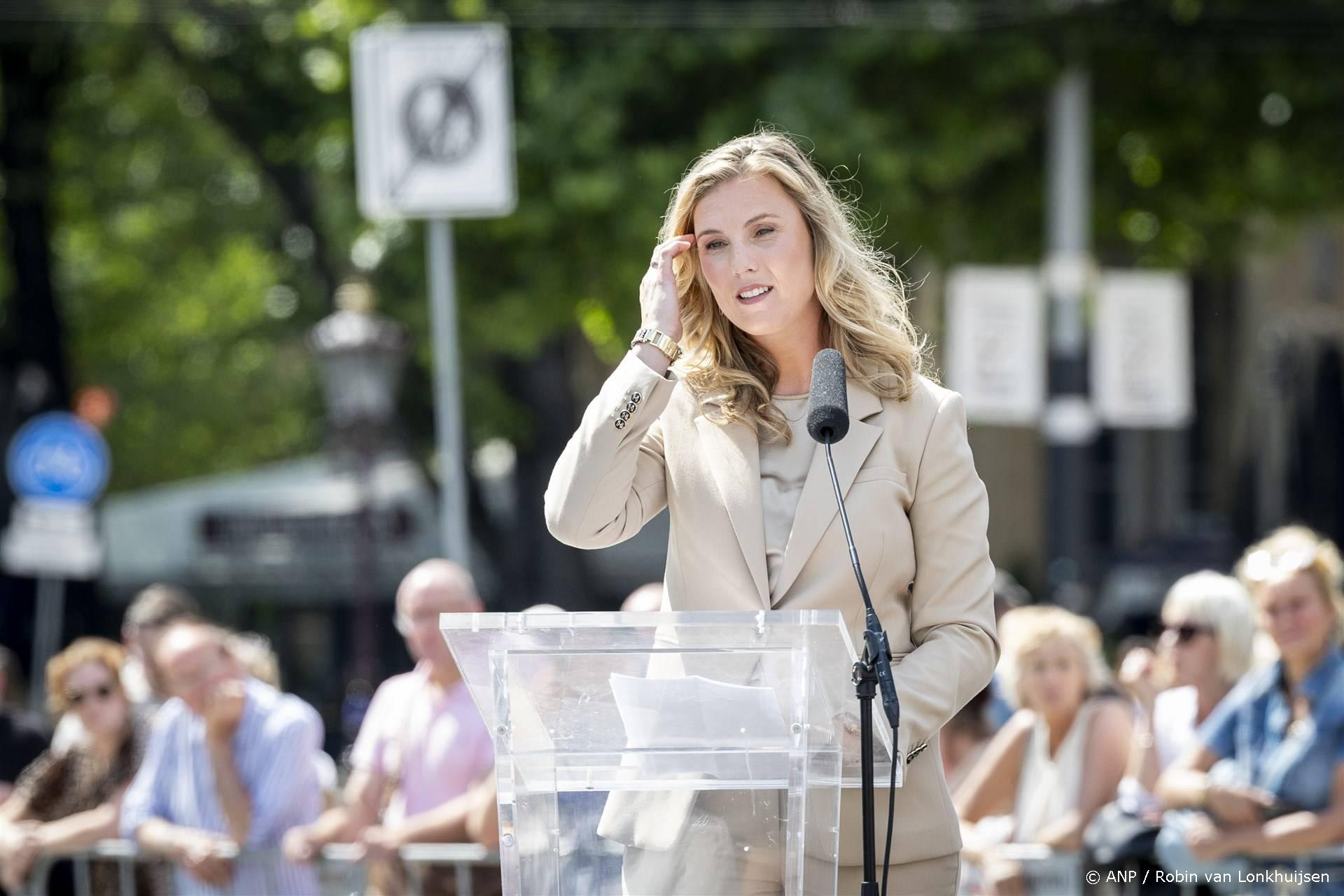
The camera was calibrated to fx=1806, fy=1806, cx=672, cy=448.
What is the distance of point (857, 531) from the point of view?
3213 mm

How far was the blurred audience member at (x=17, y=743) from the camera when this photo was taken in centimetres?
805

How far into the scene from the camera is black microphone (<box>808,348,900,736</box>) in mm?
2863

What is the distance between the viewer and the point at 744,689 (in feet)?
9.27

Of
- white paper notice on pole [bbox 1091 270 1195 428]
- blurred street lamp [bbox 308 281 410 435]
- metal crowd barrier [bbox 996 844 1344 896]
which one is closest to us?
metal crowd barrier [bbox 996 844 1344 896]

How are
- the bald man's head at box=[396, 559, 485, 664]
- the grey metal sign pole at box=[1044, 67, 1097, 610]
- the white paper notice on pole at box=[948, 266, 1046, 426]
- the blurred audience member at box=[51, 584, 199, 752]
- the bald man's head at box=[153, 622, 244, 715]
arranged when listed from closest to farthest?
the bald man's head at box=[396, 559, 485, 664], the bald man's head at box=[153, 622, 244, 715], the blurred audience member at box=[51, 584, 199, 752], the white paper notice on pole at box=[948, 266, 1046, 426], the grey metal sign pole at box=[1044, 67, 1097, 610]

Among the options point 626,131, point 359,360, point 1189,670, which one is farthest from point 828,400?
point 626,131

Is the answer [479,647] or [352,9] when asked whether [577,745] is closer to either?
[479,647]

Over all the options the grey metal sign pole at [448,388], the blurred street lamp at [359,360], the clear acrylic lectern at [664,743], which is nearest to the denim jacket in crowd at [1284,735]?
the grey metal sign pole at [448,388]

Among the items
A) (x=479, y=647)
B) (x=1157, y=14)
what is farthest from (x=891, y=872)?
(x=1157, y=14)

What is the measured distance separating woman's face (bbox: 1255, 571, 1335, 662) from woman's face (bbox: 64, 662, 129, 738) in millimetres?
4599

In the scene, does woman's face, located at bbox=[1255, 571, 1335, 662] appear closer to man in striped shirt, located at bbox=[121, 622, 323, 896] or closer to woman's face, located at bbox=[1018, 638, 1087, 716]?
woman's face, located at bbox=[1018, 638, 1087, 716]

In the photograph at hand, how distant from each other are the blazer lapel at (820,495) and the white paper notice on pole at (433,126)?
4.51m

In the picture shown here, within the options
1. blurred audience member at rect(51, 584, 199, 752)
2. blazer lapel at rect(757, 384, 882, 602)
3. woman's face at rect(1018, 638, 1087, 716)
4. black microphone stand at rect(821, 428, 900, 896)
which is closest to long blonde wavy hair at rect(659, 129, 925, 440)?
blazer lapel at rect(757, 384, 882, 602)

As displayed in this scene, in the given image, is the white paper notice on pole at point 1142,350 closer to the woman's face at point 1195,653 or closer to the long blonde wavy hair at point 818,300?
the woman's face at point 1195,653
